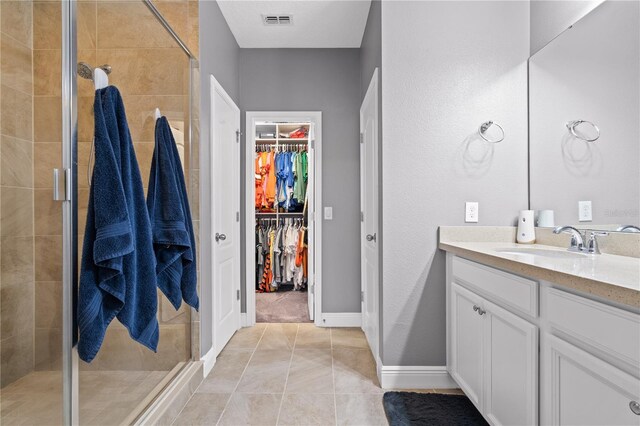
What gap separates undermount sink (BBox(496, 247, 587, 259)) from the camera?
1657 mm

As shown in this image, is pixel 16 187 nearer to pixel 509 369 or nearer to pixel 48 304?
pixel 48 304

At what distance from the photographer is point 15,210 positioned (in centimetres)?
150

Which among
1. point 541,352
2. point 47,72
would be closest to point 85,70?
point 47,72

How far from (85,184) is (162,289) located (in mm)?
704

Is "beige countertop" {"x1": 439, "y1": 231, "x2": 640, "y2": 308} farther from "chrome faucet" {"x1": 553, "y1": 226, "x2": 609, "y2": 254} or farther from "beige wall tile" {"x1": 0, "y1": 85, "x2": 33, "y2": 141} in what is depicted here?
"beige wall tile" {"x1": 0, "y1": 85, "x2": 33, "y2": 141}

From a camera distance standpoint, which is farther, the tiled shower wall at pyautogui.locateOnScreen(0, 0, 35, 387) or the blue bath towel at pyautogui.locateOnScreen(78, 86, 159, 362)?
the tiled shower wall at pyautogui.locateOnScreen(0, 0, 35, 387)

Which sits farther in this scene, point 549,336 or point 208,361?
point 208,361

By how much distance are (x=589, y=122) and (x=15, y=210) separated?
2.77 meters

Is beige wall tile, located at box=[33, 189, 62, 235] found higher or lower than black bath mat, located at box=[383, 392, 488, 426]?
higher

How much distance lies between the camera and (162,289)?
5.97ft

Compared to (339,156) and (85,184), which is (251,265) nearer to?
(339,156)

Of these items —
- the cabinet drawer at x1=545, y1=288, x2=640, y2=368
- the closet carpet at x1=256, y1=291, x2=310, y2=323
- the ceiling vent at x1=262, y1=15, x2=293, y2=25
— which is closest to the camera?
the cabinet drawer at x1=545, y1=288, x2=640, y2=368

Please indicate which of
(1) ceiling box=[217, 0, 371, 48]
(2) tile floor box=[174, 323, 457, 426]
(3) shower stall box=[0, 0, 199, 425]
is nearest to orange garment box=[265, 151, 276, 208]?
(1) ceiling box=[217, 0, 371, 48]

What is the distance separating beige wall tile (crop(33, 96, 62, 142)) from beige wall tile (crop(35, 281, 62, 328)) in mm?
597
